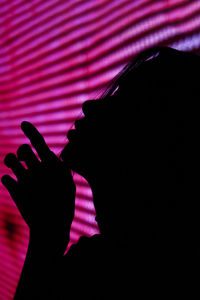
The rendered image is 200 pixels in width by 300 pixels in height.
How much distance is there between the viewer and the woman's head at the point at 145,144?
768mm

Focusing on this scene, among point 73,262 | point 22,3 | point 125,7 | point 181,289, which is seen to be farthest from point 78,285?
point 22,3

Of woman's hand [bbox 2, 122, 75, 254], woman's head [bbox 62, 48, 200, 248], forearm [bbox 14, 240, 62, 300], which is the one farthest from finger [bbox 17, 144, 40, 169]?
forearm [bbox 14, 240, 62, 300]

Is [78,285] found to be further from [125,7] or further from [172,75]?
[125,7]

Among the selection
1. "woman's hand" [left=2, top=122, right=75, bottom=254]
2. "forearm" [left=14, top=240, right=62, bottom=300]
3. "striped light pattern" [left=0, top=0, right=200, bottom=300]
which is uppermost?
"striped light pattern" [left=0, top=0, right=200, bottom=300]

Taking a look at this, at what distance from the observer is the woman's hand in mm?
852

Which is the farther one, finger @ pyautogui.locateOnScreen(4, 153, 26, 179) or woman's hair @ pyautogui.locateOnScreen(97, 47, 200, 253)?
finger @ pyautogui.locateOnScreen(4, 153, 26, 179)

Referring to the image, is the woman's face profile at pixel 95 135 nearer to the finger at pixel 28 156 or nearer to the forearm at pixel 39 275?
the finger at pixel 28 156

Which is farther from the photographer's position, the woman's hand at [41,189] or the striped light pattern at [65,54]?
the striped light pattern at [65,54]

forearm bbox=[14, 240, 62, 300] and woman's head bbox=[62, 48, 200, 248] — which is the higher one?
woman's head bbox=[62, 48, 200, 248]

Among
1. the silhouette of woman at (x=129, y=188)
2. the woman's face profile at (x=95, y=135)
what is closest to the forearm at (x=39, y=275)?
the silhouette of woman at (x=129, y=188)

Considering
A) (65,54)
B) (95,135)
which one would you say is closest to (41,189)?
(95,135)

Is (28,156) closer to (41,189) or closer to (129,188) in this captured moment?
(41,189)

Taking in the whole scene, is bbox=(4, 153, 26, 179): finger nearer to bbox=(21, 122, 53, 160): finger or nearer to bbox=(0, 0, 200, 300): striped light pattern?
bbox=(21, 122, 53, 160): finger

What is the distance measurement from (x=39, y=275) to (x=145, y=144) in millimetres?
550
